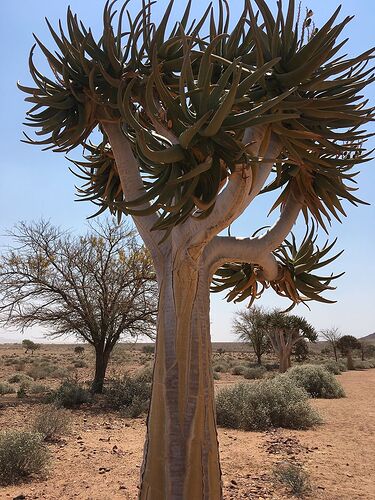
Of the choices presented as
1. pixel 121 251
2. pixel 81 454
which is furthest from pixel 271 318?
pixel 81 454

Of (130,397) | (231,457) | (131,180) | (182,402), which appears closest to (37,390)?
(130,397)

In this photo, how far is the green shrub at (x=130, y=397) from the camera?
12609 mm

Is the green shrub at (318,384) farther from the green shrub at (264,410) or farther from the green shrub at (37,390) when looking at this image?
the green shrub at (37,390)

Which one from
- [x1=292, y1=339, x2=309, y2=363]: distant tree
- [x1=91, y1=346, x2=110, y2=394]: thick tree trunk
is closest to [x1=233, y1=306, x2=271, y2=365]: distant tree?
[x1=292, y1=339, x2=309, y2=363]: distant tree

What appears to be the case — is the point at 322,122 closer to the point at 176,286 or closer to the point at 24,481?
the point at 176,286

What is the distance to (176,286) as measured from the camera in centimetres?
401

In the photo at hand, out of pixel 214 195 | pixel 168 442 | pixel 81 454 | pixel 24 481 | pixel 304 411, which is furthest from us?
pixel 304 411

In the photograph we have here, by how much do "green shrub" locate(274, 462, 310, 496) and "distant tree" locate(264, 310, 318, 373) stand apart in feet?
74.4

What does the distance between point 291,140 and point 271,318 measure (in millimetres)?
29099

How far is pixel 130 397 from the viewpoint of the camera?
45.1 feet

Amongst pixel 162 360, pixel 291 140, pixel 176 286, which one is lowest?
Result: pixel 162 360

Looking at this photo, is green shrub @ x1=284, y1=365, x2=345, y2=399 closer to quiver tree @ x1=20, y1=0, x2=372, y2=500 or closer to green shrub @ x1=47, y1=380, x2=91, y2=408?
green shrub @ x1=47, y1=380, x2=91, y2=408

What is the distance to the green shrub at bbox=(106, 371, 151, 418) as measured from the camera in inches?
496

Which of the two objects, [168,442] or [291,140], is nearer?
[168,442]
